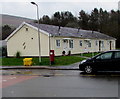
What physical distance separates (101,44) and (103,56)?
26157 mm

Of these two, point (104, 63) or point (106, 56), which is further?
point (106, 56)

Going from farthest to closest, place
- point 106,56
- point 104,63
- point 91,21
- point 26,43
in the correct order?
point 91,21 → point 26,43 → point 106,56 → point 104,63

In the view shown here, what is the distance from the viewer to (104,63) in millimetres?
11977

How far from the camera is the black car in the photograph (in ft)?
38.6

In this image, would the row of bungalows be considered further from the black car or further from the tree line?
the tree line

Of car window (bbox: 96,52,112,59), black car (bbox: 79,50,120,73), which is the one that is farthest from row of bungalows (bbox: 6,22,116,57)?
car window (bbox: 96,52,112,59)

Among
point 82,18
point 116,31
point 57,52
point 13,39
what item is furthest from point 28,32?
point 82,18

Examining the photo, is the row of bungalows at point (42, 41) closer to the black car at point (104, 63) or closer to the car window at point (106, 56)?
the black car at point (104, 63)

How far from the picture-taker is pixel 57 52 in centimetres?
2653

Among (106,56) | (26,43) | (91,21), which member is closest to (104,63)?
(106,56)

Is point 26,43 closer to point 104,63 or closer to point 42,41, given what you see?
point 42,41

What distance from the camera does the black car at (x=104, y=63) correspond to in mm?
11773

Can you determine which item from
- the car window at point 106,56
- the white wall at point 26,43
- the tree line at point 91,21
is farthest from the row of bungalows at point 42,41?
the tree line at point 91,21

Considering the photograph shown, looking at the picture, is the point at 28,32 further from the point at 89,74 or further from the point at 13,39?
the point at 89,74
